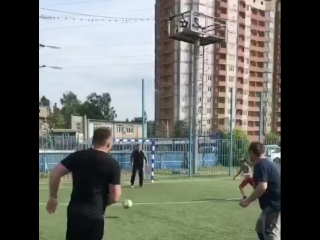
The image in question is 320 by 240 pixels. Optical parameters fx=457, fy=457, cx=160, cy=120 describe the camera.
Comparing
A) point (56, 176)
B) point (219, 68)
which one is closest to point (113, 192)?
point (56, 176)

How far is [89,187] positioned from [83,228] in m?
0.33

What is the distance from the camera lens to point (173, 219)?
8258 mm

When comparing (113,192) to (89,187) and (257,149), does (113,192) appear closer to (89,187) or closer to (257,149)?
(89,187)

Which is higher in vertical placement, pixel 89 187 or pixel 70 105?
pixel 70 105

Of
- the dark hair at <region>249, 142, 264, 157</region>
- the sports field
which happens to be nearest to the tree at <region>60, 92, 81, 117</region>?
the sports field

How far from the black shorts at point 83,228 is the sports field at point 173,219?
9.87 feet

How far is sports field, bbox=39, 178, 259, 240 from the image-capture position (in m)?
6.91

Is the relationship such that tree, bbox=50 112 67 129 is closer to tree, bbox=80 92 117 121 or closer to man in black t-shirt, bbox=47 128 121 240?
tree, bbox=80 92 117 121

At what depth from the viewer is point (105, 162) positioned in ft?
12.5

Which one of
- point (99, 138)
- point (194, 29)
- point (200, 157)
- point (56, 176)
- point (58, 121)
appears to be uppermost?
point (194, 29)
